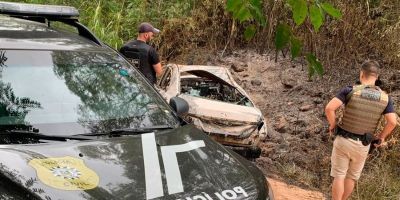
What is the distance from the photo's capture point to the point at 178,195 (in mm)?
2648

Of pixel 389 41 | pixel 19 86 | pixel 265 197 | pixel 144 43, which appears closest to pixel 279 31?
pixel 265 197

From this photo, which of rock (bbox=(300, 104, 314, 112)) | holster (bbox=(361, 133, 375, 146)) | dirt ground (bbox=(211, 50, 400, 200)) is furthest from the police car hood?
rock (bbox=(300, 104, 314, 112))

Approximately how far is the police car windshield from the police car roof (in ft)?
0.18

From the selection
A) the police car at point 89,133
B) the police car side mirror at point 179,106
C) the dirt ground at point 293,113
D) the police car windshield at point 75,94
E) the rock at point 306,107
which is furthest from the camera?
the rock at point 306,107

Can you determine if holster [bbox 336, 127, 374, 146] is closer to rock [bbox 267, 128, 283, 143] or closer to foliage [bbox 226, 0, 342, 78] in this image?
foliage [bbox 226, 0, 342, 78]

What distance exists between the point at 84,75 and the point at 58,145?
0.85 metres

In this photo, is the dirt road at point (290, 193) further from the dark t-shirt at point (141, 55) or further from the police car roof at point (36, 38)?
the police car roof at point (36, 38)

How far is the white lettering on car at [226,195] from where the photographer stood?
2678mm

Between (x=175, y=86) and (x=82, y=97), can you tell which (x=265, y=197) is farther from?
(x=175, y=86)

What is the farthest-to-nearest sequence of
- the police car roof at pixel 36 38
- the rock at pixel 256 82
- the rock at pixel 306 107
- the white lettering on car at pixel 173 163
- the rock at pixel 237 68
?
the rock at pixel 237 68 → the rock at pixel 256 82 → the rock at pixel 306 107 → the police car roof at pixel 36 38 → the white lettering on car at pixel 173 163

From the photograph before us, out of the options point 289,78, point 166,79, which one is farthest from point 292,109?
point 166,79

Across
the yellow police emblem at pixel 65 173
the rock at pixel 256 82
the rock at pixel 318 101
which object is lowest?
the rock at pixel 256 82

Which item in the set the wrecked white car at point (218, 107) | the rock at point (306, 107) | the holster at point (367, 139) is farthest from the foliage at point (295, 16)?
the rock at point (306, 107)

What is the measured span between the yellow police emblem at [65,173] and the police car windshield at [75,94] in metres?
0.43
